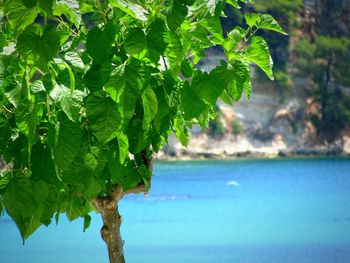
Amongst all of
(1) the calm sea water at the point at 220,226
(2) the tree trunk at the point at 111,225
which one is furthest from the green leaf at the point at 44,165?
(1) the calm sea water at the point at 220,226

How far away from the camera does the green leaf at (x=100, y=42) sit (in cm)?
171

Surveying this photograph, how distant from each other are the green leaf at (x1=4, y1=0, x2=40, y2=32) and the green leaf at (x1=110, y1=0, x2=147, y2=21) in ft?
0.55

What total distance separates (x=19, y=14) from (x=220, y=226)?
1448cm

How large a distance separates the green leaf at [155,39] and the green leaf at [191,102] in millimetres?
147

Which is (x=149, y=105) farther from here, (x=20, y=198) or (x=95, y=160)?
(x=20, y=198)

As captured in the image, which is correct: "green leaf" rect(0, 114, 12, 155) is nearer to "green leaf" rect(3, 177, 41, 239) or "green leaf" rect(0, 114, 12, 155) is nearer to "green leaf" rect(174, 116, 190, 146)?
"green leaf" rect(3, 177, 41, 239)

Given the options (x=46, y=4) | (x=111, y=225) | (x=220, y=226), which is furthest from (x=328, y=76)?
(x=46, y=4)

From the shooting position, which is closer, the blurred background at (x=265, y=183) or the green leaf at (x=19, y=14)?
the green leaf at (x=19, y=14)

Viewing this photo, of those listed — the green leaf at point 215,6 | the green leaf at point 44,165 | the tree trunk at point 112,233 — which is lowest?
the tree trunk at point 112,233

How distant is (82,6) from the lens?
188 centimetres

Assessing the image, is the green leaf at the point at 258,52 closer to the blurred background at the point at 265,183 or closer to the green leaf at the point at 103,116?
the green leaf at the point at 103,116

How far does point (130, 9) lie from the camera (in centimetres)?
166

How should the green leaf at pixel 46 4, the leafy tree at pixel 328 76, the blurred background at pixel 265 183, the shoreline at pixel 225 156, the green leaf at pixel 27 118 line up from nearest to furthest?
the green leaf at pixel 46 4, the green leaf at pixel 27 118, the blurred background at pixel 265 183, the shoreline at pixel 225 156, the leafy tree at pixel 328 76

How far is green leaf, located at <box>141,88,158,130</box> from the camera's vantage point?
68.6 inches
